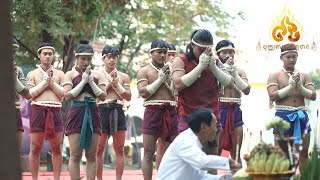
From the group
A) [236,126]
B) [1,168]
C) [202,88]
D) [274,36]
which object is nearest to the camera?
[1,168]

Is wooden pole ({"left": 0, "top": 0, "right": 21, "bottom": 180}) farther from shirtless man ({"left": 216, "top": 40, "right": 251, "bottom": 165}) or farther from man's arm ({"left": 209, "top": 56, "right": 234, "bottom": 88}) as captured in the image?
shirtless man ({"left": 216, "top": 40, "right": 251, "bottom": 165})

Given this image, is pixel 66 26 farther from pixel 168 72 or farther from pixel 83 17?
pixel 168 72

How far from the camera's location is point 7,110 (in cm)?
544

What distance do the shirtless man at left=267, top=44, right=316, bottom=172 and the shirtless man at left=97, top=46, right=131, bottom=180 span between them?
6.33 ft

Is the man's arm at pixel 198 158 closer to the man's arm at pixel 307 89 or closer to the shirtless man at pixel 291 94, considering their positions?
the shirtless man at pixel 291 94

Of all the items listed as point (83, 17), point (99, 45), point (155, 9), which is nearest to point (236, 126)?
point (99, 45)

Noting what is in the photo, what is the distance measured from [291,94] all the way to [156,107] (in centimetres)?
168

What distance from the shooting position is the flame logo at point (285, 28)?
61.9ft

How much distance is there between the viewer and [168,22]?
23.2 m

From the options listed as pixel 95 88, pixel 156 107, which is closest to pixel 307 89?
pixel 156 107

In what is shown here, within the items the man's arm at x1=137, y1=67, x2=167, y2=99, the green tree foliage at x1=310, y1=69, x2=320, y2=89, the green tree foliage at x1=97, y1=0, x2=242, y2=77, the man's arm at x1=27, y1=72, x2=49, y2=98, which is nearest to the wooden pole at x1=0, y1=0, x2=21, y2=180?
the man's arm at x1=137, y1=67, x2=167, y2=99

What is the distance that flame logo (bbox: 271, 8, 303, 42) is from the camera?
18859mm

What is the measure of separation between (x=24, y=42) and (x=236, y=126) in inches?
346

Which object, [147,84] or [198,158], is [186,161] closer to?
[198,158]
